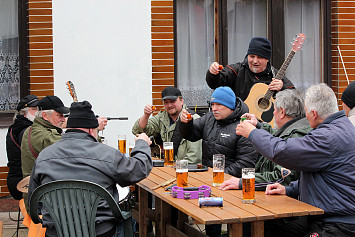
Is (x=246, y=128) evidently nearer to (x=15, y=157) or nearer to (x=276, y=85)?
(x=276, y=85)

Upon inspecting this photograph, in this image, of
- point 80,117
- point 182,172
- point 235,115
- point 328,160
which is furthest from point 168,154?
point 328,160

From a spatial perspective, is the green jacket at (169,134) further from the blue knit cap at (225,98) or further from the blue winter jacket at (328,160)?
the blue winter jacket at (328,160)

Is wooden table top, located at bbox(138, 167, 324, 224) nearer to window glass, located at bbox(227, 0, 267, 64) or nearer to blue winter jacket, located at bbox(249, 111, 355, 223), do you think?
blue winter jacket, located at bbox(249, 111, 355, 223)

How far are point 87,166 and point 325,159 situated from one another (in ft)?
5.12

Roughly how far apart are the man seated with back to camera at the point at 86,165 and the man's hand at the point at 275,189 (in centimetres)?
91

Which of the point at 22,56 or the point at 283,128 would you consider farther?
the point at 22,56

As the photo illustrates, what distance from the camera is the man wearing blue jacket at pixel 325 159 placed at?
12.1ft

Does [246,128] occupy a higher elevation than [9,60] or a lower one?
lower

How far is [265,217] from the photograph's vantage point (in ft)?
11.3

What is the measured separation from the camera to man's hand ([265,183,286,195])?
159 inches

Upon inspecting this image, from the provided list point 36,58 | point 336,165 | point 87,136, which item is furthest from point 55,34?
point 336,165

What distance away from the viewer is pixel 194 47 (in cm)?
824

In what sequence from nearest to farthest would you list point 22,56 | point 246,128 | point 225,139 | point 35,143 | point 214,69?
point 246,128 < point 225,139 < point 35,143 < point 214,69 < point 22,56

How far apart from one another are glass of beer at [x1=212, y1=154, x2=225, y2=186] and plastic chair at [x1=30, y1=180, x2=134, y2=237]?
99cm
